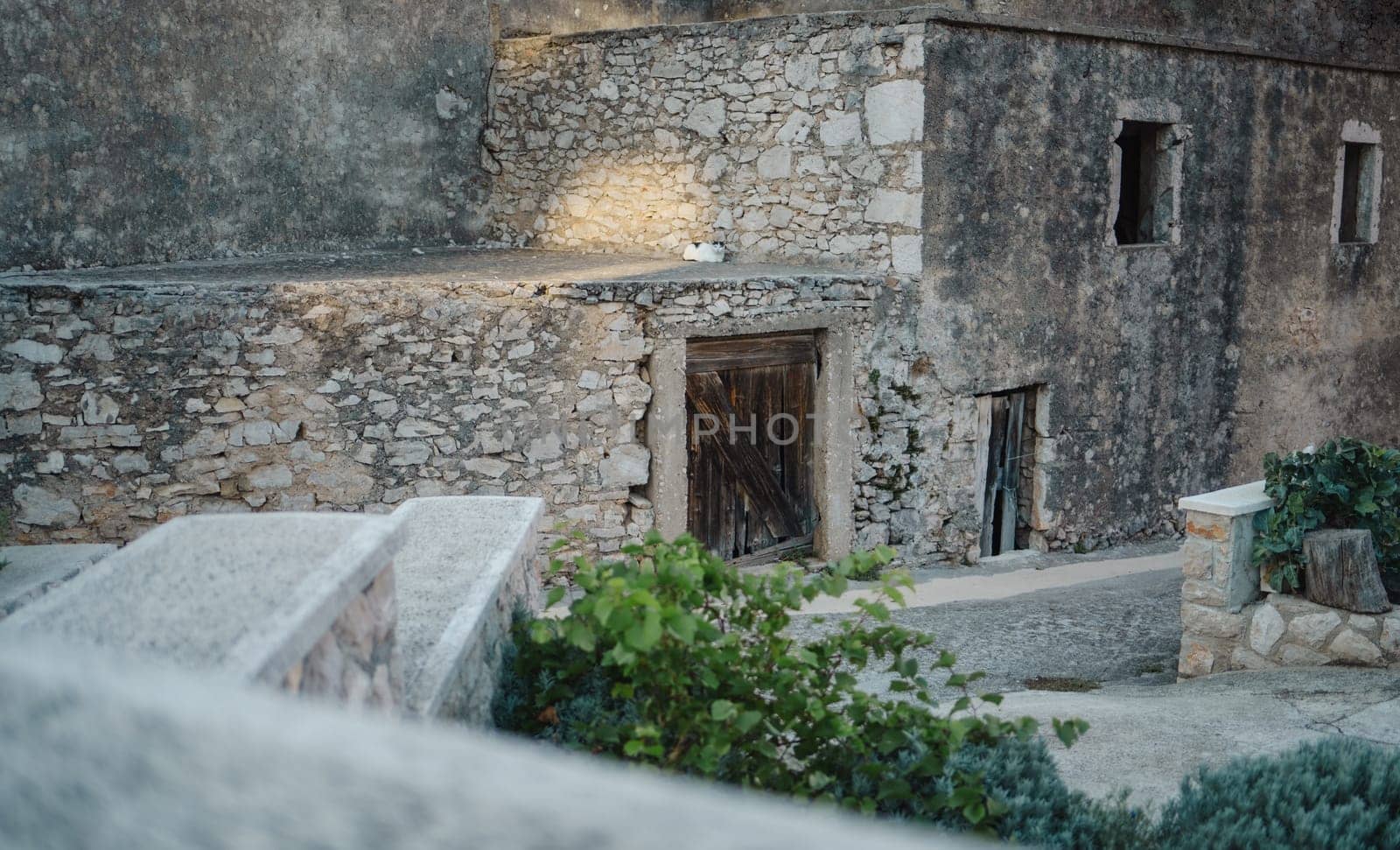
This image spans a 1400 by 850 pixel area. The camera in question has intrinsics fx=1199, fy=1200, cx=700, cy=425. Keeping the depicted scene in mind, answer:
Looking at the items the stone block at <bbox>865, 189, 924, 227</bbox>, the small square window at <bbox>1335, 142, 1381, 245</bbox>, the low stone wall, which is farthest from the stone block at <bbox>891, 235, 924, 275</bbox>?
the small square window at <bbox>1335, 142, 1381, 245</bbox>

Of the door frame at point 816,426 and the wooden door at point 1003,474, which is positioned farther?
the wooden door at point 1003,474

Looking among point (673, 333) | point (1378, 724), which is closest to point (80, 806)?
point (1378, 724)

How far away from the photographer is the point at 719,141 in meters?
8.91

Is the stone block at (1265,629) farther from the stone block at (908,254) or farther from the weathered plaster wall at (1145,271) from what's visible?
the stone block at (908,254)

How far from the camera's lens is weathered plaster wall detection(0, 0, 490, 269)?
7664 mm

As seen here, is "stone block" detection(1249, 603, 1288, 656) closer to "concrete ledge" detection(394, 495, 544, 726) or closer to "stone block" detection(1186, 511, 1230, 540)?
"stone block" detection(1186, 511, 1230, 540)

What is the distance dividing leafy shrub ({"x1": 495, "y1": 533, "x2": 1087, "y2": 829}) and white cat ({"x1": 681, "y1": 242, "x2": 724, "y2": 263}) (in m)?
5.71

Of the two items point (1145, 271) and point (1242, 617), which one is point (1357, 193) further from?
point (1242, 617)

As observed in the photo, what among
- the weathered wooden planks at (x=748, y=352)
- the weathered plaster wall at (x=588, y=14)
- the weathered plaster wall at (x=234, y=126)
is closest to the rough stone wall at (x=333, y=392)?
the weathered wooden planks at (x=748, y=352)

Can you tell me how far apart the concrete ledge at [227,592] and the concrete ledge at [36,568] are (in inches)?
85.6

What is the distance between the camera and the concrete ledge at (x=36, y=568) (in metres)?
4.45

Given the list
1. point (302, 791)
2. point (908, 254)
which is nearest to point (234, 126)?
point (908, 254)

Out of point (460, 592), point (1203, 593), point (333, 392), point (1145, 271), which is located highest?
point (1145, 271)

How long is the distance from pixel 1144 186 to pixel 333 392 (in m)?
7.07
